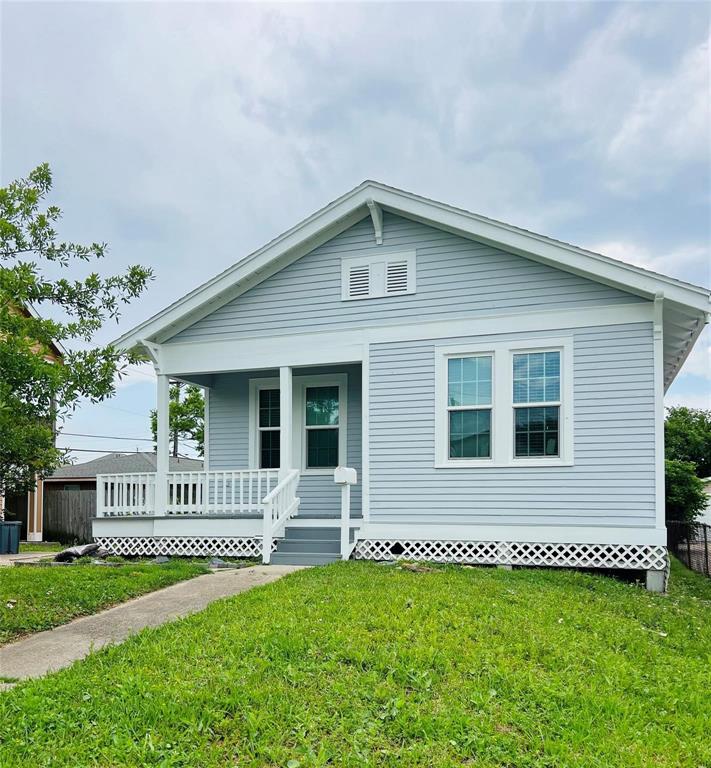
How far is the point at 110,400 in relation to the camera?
6402 millimetres

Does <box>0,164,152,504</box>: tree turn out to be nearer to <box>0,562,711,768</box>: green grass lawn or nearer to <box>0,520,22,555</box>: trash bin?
<box>0,562,711,768</box>: green grass lawn

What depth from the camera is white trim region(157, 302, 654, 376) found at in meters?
9.09

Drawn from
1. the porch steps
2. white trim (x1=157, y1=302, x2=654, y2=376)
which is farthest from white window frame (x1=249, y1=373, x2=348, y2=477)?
the porch steps

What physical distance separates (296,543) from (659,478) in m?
5.41

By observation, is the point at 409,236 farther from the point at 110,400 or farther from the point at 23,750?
the point at 23,750

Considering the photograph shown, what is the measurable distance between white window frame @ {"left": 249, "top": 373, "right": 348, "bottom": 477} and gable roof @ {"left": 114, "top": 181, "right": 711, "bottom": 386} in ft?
6.04

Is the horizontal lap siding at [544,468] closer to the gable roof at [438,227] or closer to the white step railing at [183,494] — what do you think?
the gable roof at [438,227]

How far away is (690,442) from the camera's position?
89.7 ft

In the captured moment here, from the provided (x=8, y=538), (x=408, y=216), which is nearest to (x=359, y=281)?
(x=408, y=216)

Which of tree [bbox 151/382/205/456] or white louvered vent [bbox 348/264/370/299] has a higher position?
white louvered vent [bbox 348/264/370/299]

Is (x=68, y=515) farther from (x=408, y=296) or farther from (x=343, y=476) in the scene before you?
(x=408, y=296)

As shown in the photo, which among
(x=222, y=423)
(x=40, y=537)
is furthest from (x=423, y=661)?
(x=40, y=537)

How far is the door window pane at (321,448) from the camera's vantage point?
11625mm

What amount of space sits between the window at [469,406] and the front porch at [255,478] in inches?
81.9
